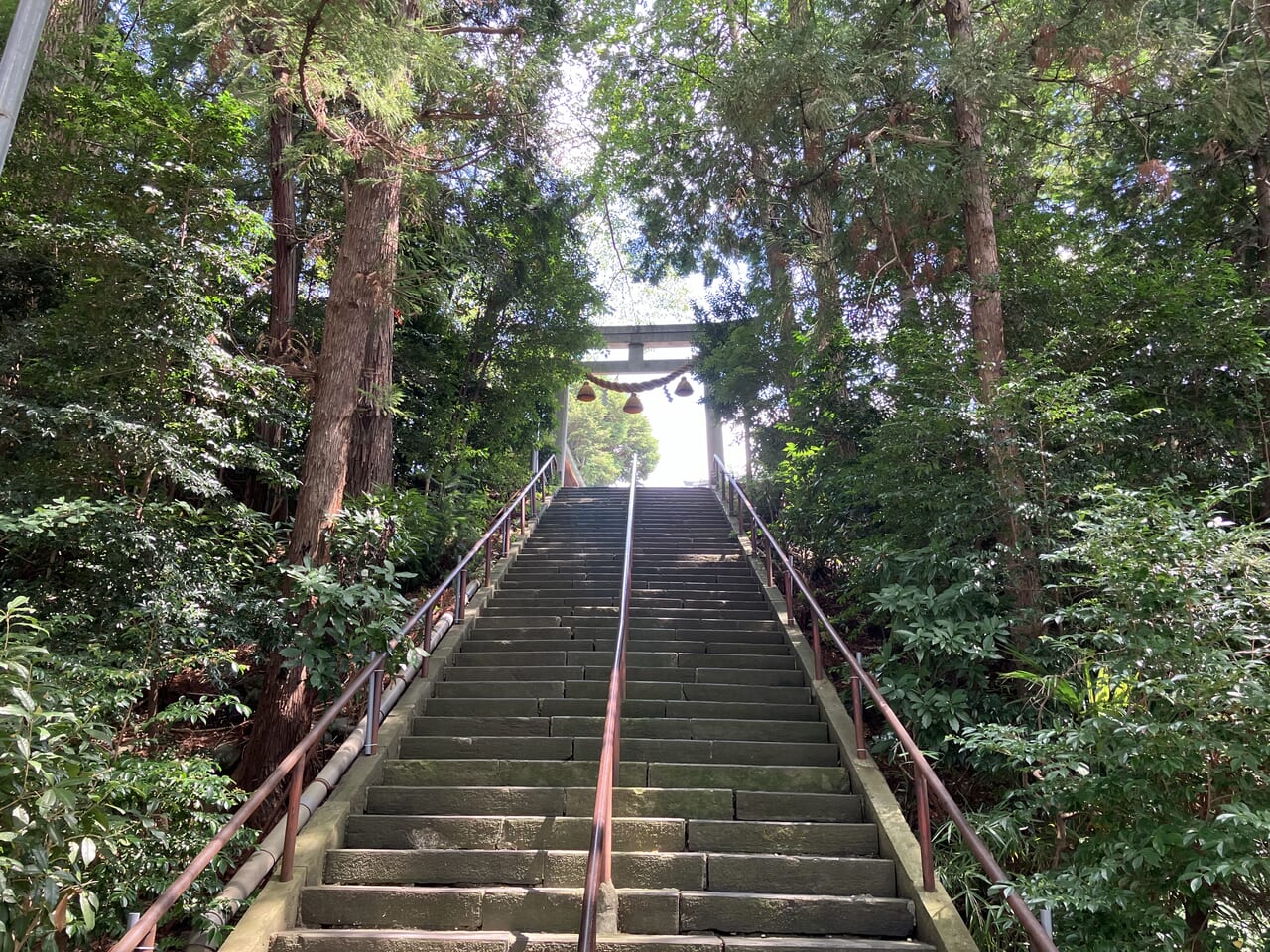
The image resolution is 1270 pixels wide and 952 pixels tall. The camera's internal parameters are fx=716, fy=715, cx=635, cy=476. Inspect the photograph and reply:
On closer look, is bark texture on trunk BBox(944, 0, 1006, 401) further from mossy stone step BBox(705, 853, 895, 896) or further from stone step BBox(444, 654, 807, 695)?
mossy stone step BBox(705, 853, 895, 896)

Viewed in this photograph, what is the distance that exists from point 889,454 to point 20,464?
566 centimetres

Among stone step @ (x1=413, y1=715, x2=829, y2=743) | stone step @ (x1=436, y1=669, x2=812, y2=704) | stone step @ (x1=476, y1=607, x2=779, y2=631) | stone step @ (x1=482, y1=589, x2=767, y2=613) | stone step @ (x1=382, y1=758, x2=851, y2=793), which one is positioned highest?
stone step @ (x1=482, y1=589, x2=767, y2=613)

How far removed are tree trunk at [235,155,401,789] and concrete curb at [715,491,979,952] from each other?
354 cm

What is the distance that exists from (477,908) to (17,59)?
12.7 feet

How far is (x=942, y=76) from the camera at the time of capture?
18.3 ft

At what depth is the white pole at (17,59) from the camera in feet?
8.30

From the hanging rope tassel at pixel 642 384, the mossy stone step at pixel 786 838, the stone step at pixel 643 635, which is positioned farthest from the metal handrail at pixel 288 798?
the hanging rope tassel at pixel 642 384

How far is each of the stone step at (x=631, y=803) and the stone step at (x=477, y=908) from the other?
757mm

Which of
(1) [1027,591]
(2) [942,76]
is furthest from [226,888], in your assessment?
(2) [942,76]

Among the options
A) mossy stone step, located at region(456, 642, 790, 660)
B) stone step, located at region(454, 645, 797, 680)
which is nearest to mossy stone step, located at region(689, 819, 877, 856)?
stone step, located at region(454, 645, 797, 680)

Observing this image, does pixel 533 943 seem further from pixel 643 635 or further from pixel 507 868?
pixel 643 635

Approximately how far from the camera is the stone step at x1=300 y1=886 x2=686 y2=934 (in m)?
3.26

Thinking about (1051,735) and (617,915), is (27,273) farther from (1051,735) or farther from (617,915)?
(1051,735)

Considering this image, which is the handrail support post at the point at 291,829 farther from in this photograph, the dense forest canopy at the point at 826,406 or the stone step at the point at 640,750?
the stone step at the point at 640,750
